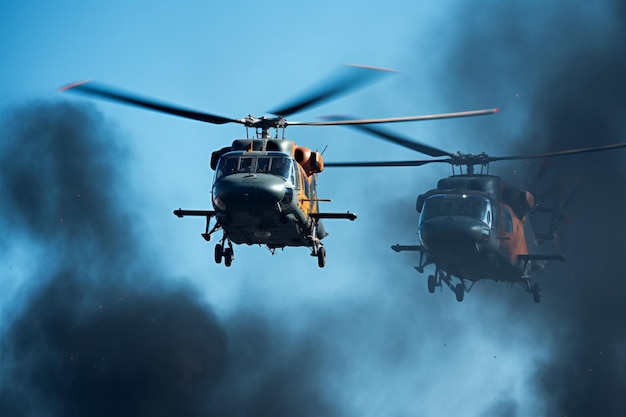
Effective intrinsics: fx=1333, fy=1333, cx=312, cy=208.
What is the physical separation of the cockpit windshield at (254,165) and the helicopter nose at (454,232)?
30.7 feet

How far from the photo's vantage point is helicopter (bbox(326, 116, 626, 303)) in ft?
128

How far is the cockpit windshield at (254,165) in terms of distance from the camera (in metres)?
30.6

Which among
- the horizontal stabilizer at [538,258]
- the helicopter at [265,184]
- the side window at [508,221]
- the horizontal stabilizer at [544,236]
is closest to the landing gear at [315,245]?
the helicopter at [265,184]

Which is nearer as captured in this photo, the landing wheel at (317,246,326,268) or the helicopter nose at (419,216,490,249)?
the landing wheel at (317,246,326,268)

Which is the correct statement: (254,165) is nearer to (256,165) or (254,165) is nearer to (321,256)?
(256,165)

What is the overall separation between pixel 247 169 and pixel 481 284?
25.1 meters

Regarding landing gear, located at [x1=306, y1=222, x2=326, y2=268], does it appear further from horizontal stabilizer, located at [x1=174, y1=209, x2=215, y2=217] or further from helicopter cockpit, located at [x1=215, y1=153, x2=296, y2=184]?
horizontal stabilizer, located at [x1=174, y1=209, x2=215, y2=217]

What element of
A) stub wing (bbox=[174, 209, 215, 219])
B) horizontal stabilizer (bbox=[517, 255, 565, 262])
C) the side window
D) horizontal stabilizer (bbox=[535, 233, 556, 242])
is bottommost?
horizontal stabilizer (bbox=[517, 255, 565, 262])

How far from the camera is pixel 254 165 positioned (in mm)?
30672

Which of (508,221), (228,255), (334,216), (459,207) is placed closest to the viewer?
(334,216)

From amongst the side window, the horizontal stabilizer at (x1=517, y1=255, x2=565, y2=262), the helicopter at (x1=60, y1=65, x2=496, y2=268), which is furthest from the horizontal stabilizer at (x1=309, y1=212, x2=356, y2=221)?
the horizontal stabilizer at (x1=517, y1=255, x2=565, y2=262)

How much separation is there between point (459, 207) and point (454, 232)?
107 centimetres

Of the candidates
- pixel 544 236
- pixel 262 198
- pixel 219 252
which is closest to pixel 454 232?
pixel 544 236

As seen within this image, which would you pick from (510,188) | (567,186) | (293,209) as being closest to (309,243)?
(293,209)
